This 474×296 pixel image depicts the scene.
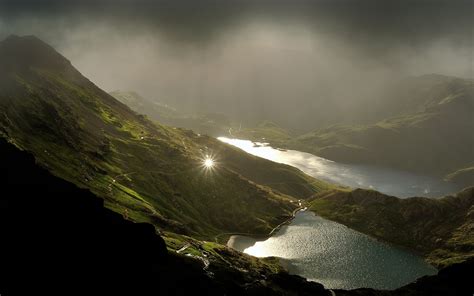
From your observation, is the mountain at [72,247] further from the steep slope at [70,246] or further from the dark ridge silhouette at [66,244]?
the steep slope at [70,246]

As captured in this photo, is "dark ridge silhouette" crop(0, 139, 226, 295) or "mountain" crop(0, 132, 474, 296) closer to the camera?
"dark ridge silhouette" crop(0, 139, 226, 295)

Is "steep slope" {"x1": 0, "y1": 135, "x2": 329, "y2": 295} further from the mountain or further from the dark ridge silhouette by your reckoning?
the mountain

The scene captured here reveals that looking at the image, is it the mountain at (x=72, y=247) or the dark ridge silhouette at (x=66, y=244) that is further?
the mountain at (x=72, y=247)

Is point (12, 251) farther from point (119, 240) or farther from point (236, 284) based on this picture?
point (236, 284)

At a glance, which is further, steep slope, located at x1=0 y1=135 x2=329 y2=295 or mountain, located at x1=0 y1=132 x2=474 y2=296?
mountain, located at x1=0 y1=132 x2=474 y2=296

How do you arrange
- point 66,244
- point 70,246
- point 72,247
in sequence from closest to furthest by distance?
point 66,244, point 70,246, point 72,247

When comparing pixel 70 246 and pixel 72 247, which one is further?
pixel 72 247

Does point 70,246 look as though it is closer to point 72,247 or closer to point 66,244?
point 72,247

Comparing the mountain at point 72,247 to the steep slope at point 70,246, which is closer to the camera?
the steep slope at point 70,246

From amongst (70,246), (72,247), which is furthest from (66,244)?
(72,247)

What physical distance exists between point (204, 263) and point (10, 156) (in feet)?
270

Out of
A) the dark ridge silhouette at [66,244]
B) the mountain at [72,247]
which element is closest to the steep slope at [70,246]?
the dark ridge silhouette at [66,244]

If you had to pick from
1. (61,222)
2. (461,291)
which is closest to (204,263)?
(61,222)

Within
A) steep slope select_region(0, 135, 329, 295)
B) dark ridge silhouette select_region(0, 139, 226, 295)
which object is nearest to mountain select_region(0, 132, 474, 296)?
dark ridge silhouette select_region(0, 139, 226, 295)
